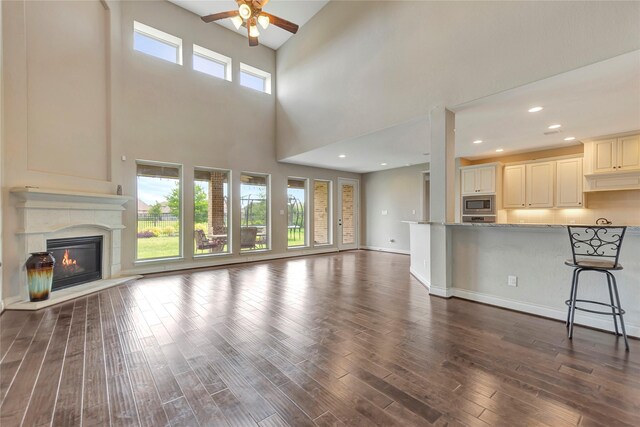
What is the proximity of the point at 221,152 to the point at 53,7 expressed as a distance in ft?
10.7

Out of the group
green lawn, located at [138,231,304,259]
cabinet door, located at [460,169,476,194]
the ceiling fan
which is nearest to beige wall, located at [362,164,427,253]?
cabinet door, located at [460,169,476,194]

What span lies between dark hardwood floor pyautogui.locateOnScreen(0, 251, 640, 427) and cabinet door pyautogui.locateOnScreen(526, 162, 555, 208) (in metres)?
3.85

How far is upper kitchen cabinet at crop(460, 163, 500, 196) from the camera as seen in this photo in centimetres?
625

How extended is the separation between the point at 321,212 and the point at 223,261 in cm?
335

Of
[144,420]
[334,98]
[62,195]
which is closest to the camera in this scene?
[144,420]

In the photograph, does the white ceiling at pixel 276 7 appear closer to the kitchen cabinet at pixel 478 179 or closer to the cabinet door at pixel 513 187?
the kitchen cabinet at pixel 478 179

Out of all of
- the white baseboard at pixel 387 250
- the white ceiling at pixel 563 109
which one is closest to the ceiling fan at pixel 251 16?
the white ceiling at pixel 563 109

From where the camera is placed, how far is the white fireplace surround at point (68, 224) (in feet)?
11.5

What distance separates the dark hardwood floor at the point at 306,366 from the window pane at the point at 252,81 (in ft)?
18.6

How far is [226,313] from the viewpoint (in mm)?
3129

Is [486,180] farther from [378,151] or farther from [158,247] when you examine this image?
→ [158,247]

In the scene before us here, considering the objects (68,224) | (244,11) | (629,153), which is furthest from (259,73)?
(629,153)

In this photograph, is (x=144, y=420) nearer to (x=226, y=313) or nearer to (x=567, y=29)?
(x=226, y=313)

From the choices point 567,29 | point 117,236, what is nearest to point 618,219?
point 567,29
